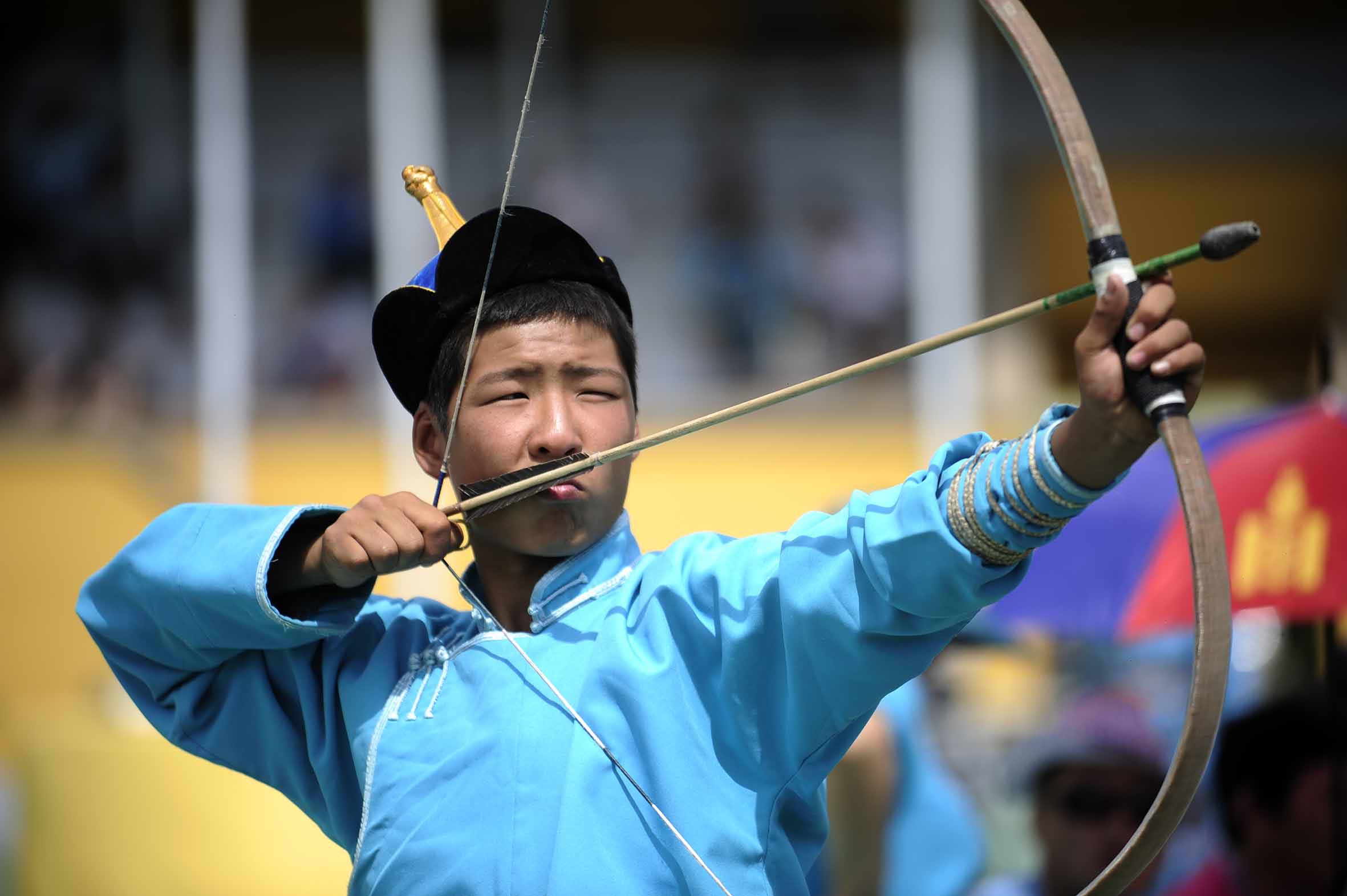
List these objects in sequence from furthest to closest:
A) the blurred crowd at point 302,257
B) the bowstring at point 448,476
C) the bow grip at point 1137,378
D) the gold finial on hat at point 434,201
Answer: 1. the blurred crowd at point 302,257
2. the gold finial on hat at point 434,201
3. the bowstring at point 448,476
4. the bow grip at point 1137,378

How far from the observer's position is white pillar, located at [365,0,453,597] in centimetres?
633

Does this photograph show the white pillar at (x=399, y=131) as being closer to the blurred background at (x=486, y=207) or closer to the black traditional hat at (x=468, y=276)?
the blurred background at (x=486, y=207)

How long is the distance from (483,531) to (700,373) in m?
5.42

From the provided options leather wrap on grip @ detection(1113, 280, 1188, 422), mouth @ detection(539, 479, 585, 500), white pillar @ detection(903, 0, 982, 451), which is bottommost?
mouth @ detection(539, 479, 585, 500)

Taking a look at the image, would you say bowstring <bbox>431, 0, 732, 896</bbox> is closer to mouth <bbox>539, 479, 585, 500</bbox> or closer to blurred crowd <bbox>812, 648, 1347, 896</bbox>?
mouth <bbox>539, 479, 585, 500</bbox>

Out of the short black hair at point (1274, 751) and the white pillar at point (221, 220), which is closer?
the short black hair at point (1274, 751)

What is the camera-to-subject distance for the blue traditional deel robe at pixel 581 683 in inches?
56.5

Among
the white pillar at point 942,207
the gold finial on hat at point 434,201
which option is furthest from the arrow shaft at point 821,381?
the white pillar at point 942,207

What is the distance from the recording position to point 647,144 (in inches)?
299

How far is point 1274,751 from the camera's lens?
3088 millimetres

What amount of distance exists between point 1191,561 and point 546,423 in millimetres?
703

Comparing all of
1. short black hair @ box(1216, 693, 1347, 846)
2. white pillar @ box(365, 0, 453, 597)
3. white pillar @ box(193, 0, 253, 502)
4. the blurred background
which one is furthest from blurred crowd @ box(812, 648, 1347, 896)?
white pillar @ box(193, 0, 253, 502)

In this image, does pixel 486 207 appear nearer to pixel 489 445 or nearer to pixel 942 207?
pixel 942 207

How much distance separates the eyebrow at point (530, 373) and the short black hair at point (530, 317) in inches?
1.9
